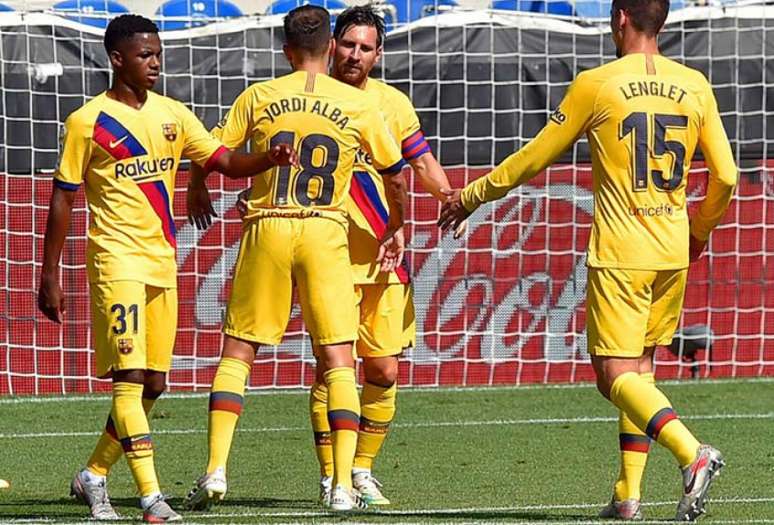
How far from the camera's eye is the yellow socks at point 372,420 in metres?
7.59

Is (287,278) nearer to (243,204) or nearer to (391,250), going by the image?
(243,204)

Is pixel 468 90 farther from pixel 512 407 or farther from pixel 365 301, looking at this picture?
pixel 365 301

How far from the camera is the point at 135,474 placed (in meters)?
6.48

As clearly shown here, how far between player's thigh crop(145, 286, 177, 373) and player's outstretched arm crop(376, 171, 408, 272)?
3.54ft

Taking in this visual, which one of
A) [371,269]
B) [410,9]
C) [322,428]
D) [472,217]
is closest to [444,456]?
[322,428]

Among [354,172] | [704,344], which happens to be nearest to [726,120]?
[704,344]

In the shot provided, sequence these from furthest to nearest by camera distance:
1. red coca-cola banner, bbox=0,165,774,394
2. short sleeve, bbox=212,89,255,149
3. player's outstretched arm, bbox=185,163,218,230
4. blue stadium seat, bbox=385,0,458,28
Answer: blue stadium seat, bbox=385,0,458,28 < red coca-cola banner, bbox=0,165,774,394 < player's outstretched arm, bbox=185,163,218,230 < short sleeve, bbox=212,89,255,149

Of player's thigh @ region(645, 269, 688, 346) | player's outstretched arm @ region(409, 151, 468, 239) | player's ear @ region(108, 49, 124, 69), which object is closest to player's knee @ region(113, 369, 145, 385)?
player's ear @ region(108, 49, 124, 69)

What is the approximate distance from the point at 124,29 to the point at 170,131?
0.44 metres

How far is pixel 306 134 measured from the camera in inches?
269

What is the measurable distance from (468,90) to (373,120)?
20.4ft

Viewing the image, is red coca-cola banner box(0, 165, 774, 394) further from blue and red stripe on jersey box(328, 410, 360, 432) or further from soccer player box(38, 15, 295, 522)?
soccer player box(38, 15, 295, 522)

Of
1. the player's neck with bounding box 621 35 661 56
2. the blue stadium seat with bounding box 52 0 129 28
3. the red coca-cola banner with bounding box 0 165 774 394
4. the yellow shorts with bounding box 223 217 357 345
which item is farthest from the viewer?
the blue stadium seat with bounding box 52 0 129 28

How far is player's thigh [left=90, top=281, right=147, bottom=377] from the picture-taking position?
6523mm
